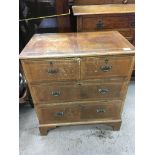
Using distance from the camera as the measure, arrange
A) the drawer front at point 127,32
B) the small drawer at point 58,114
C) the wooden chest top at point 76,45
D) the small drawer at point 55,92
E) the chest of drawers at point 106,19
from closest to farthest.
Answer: the wooden chest top at point 76,45, the small drawer at point 55,92, the small drawer at point 58,114, the chest of drawers at point 106,19, the drawer front at point 127,32

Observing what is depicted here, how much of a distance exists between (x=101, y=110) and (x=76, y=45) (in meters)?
0.58

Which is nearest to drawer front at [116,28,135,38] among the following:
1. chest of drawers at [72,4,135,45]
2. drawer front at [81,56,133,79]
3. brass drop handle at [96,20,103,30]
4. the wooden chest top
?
chest of drawers at [72,4,135,45]

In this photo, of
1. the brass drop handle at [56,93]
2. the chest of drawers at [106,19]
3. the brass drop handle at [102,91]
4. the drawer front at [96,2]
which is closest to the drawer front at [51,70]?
the brass drop handle at [56,93]

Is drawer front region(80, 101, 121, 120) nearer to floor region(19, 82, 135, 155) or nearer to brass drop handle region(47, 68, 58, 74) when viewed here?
floor region(19, 82, 135, 155)

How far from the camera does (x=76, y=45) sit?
1762 mm

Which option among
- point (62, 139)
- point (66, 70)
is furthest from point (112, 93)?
point (62, 139)

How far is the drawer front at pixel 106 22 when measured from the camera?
2.24m

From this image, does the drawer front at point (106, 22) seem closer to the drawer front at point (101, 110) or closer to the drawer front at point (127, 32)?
the drawer front at point (127, 32)

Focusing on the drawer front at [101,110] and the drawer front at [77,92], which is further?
the drawer front at [101,110]

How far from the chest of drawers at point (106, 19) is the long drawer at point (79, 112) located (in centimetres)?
83
